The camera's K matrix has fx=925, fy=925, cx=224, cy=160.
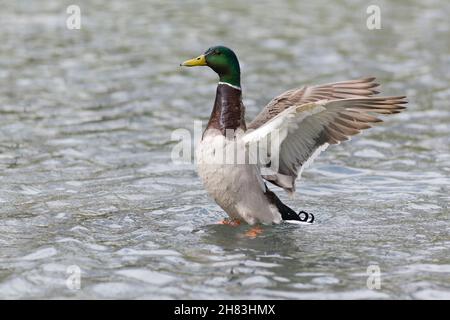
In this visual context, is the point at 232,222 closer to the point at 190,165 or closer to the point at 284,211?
the point at 284,211

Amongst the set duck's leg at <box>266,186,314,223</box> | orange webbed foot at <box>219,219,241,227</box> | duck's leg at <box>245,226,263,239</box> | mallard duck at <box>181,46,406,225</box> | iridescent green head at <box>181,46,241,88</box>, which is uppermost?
iridescent green head at <box>181,46,241,88</box>

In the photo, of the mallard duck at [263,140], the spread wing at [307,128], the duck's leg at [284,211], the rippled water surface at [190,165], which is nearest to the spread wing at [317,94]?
the mallard duck at [263,140]

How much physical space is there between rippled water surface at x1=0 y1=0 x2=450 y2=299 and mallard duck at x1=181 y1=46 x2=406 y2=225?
313 mm

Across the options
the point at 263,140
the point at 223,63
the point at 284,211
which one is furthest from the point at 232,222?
the point at 223,63

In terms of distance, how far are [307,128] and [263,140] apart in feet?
1.32

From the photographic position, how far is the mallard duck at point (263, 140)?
7781mm

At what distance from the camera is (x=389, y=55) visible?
1622 centimetres

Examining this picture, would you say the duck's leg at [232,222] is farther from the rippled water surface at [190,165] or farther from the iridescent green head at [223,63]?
the iridescent green head at [223,63]

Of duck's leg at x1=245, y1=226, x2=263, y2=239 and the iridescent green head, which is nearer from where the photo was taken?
duck's leg at x1=245, y1=226, x2=263, y2=239

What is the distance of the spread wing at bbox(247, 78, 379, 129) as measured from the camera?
8703mm

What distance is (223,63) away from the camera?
8492 mm

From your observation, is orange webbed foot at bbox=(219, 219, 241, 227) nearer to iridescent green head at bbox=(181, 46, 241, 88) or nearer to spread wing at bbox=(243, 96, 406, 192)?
spread wing at bbox=(243, 96, 406, 192)

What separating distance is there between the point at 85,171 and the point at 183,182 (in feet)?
3.90

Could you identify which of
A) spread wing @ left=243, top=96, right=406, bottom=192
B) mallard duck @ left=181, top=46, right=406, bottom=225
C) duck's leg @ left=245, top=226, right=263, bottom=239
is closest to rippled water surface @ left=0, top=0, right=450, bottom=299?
duck's leg @ left=245, top=226, right=263, bottom=239
